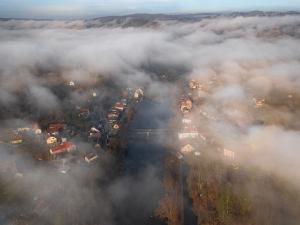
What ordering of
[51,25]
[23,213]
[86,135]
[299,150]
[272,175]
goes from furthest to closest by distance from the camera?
[51,25], [86,135], [299,150], [272,175], [23,213]

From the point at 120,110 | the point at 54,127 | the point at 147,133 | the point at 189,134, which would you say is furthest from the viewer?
the point at 120,110

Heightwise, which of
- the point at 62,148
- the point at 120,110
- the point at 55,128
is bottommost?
the point at 120,110

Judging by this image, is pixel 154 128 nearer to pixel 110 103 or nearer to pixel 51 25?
pixel 110 103

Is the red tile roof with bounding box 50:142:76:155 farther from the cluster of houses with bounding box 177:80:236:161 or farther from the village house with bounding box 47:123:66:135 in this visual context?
the cluster of houses with bounding box 177:80:236:161

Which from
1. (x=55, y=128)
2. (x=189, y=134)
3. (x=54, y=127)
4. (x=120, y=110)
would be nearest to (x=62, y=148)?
(x=55, y=128)

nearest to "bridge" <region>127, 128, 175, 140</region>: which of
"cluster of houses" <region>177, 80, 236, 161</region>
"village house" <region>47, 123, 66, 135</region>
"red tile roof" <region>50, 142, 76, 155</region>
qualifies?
"cluster of houses" <region>177, 80, 236, 161</region>

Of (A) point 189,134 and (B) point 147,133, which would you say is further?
(B) point 147,133

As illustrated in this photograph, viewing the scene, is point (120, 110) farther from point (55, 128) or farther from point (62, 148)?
point (62, 148)

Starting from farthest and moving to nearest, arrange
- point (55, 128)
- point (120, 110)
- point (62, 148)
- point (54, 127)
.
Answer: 1. point (120, 110)
2. point (54, 127)
3. point (55, 128)
4. point (62, 148)

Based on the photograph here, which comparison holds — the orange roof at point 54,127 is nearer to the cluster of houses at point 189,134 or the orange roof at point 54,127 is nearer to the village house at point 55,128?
the village house at point 55,128

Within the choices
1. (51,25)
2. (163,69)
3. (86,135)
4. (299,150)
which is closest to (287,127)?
(299,150)

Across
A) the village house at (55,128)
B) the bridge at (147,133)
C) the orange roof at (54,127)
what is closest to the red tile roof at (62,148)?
the village house at (55,128)
